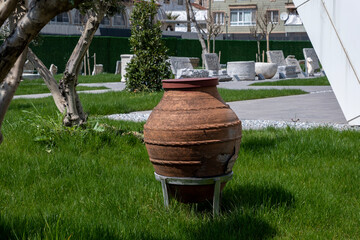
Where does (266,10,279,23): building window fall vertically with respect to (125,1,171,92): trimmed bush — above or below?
above

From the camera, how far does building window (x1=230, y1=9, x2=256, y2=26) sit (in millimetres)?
65938

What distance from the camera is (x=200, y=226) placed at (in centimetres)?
343

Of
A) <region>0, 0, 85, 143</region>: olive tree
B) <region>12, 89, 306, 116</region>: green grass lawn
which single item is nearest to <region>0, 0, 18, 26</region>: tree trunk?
<region>0, 0, 85, 143</region>: olive tree

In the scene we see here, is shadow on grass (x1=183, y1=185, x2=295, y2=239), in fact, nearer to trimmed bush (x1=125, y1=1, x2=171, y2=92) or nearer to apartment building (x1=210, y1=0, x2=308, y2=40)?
trimmed bush (x1=125, y1=1, x2=171, y2=92)

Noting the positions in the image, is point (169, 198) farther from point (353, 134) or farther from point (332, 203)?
point (353, 134)

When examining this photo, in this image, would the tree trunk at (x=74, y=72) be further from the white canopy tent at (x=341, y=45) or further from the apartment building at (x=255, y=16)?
the apartment building at (x=255, y=16)

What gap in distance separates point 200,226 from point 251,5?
2525 inches

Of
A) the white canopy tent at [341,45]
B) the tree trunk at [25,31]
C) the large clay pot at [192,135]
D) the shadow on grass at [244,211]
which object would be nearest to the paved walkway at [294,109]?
the white canopy tent at [341,45]

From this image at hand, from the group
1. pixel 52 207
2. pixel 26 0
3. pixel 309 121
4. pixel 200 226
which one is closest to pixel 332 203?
pixel 200 226

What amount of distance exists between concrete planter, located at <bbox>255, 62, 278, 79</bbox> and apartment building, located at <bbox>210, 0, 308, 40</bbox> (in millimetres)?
39884

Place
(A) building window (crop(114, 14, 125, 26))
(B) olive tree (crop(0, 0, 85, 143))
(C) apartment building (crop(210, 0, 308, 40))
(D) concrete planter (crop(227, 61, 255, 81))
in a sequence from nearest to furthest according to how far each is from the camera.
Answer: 1. (B) olive tree (crop(0, 0, 85, 143))
2. (D) concrete planter (crop(227, 61, 255, 81))
3. (A) building window (crop(114, 14, 125, 26))
4. (C) apartment building (crop(210, 0, 308, 40))

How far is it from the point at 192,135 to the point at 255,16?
2513 inches

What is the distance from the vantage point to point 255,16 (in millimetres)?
65188

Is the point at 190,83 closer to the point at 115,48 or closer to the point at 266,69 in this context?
the point at 266,69
